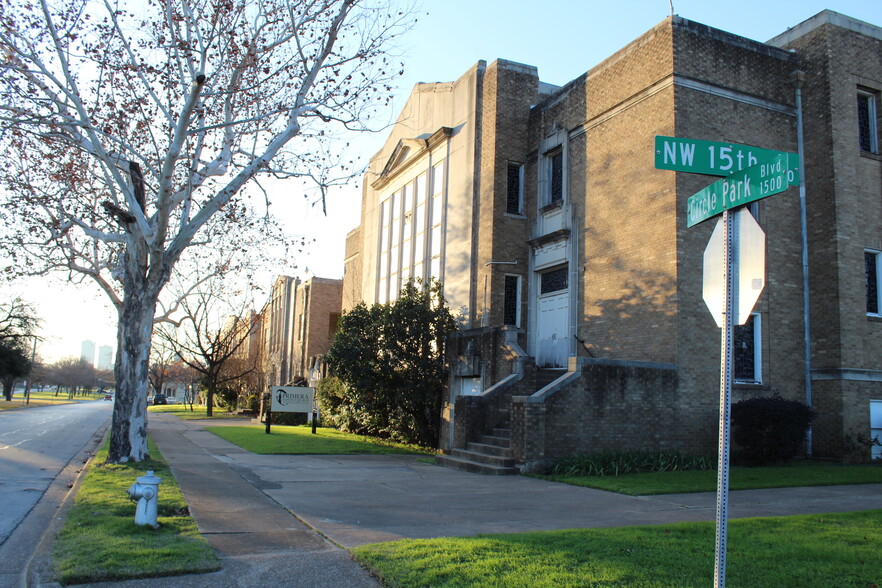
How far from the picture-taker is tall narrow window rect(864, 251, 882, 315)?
53.4ft

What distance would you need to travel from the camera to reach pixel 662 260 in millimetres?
15305

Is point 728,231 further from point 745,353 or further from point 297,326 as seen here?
point 297,326

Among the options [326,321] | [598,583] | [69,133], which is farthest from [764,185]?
[326,321]

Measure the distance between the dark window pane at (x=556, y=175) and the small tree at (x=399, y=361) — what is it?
4567 millimetres

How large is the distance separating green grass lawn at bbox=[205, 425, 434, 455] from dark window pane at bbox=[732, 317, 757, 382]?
840 centimetres

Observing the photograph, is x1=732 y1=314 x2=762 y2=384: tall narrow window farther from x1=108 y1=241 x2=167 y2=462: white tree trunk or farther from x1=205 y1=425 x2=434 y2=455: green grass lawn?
x1=108 y1=241 x2=167 y2=462: white tree trunk

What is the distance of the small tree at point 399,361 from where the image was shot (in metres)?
19.4

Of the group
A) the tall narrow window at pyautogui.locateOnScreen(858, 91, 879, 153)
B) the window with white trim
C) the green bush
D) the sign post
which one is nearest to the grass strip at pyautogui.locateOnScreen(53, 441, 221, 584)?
the sign post

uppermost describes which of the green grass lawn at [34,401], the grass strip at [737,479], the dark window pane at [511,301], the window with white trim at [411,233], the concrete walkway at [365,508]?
the window with white trim at [411,233]

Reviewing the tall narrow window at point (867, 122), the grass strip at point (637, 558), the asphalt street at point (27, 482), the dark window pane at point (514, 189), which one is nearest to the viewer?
the grass strip at point (637, 558)

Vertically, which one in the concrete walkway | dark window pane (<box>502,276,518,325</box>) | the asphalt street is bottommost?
the asphalt street

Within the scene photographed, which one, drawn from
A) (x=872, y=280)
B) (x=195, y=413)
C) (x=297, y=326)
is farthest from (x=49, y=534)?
(x=195, y=413)

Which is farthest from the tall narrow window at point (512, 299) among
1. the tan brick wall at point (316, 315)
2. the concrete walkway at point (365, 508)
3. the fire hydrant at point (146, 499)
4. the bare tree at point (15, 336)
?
the bare tree at point (15, 336)

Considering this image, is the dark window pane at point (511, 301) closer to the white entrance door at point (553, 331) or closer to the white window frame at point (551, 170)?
the white entrance door at point (553, 331)
